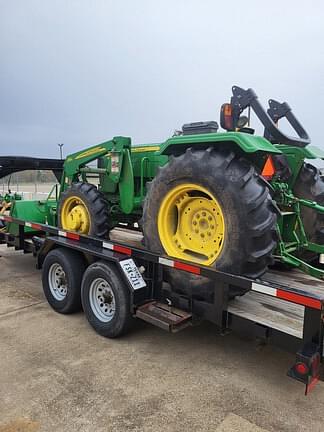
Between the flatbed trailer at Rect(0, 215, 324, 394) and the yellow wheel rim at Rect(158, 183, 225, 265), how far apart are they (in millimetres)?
214

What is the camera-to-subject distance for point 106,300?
4078 mm

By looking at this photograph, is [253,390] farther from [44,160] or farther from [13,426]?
[44,160]

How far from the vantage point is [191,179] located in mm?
3330

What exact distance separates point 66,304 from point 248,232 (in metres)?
2.64

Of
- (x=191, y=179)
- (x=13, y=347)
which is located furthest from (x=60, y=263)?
(x=191, y=179)

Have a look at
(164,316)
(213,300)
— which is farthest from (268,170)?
(164,316)

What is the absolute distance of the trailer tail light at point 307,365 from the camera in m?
2.57

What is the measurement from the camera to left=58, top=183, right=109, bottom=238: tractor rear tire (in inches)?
191

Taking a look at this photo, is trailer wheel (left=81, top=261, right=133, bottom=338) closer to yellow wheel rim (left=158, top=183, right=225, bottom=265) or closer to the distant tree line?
yellow wheel rim (left=158, top=183, right=225, bottom=265)

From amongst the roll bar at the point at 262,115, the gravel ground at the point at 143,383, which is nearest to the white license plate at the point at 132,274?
the gravel ground at the point at 143,383

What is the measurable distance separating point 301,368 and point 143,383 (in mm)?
1313

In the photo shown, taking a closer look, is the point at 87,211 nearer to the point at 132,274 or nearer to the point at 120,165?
the point at 120,165

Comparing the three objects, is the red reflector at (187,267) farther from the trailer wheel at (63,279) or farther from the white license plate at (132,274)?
the trailer wheel at (63,279)

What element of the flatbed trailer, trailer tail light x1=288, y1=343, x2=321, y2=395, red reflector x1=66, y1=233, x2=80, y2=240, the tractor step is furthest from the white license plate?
trailer tail light x1=288, y1=343, x2=321, y2=395
